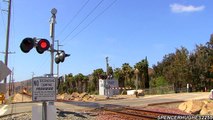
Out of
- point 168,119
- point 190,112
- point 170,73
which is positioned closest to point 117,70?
point 170,73

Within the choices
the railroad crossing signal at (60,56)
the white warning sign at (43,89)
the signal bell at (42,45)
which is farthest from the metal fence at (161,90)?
the white warning sign at (43,89)

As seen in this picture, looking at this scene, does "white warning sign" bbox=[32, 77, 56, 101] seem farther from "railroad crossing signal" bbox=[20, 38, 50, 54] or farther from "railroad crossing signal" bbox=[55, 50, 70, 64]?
"railroad crossing signal" bbox=[55, 50, 70, 64]

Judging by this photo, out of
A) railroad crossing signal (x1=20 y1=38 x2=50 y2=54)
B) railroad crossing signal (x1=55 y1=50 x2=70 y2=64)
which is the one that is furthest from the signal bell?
railroad crossing signal (x1=55 y1=50 x2=70 y2=64)

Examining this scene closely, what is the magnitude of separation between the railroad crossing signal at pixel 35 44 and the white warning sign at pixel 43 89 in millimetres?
1794

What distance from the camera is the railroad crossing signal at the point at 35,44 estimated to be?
10.6 metres

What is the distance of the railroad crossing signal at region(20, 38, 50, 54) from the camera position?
10.6 m

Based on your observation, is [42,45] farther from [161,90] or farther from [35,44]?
[161,90]

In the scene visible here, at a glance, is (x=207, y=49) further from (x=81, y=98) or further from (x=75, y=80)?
(x=75, y=80)

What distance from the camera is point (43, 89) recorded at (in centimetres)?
899

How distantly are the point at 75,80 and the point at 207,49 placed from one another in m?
51.2

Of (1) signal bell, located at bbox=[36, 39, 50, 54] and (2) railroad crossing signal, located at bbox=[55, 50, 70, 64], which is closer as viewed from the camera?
(1) signal bell, located at bbox=[36, 39, 50, 54]

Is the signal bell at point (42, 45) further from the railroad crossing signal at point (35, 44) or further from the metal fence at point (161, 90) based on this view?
the metal fence at point (161, 90)

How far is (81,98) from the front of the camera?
44.0m

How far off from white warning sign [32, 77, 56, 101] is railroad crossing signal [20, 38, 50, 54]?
1794 millimetres
